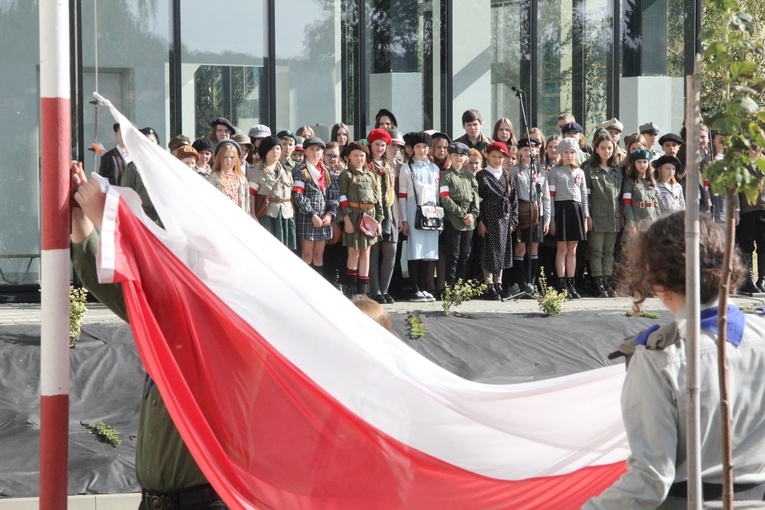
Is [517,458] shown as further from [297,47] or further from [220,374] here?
[297,47]

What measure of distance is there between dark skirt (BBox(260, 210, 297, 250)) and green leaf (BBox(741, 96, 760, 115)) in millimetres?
9259

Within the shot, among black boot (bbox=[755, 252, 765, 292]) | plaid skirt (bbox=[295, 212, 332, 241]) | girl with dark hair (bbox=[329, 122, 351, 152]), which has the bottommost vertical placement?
black boot (bbox=[755, 252, 765, 292])

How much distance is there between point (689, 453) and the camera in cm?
241

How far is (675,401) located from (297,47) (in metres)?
12.5

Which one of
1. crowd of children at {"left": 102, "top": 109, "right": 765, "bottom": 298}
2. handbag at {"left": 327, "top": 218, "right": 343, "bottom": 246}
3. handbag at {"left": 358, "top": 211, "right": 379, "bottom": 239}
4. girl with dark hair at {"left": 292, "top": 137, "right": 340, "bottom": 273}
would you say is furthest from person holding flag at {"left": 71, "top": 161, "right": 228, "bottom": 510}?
handbag at {"left": 327, "top": 218, "right": 343, "bottom": 246}

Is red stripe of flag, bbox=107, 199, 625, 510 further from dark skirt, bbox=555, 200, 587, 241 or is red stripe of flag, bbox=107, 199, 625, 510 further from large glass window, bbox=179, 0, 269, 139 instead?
large glass window, bbox=179, 0, 269, 139

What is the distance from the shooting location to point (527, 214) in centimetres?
1306

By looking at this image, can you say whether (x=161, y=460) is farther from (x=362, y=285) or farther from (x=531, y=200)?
(x=531, y=200)

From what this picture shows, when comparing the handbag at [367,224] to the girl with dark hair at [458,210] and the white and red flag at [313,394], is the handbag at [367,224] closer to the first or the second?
the girl with dark hair at [458,210]

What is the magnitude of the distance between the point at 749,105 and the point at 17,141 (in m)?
11.9

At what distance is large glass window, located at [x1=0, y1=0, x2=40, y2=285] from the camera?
1300 centimetres

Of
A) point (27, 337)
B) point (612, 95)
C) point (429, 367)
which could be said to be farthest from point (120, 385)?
point (612, 95)

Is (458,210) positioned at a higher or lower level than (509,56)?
lower

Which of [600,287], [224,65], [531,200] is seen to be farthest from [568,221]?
[224,65]
